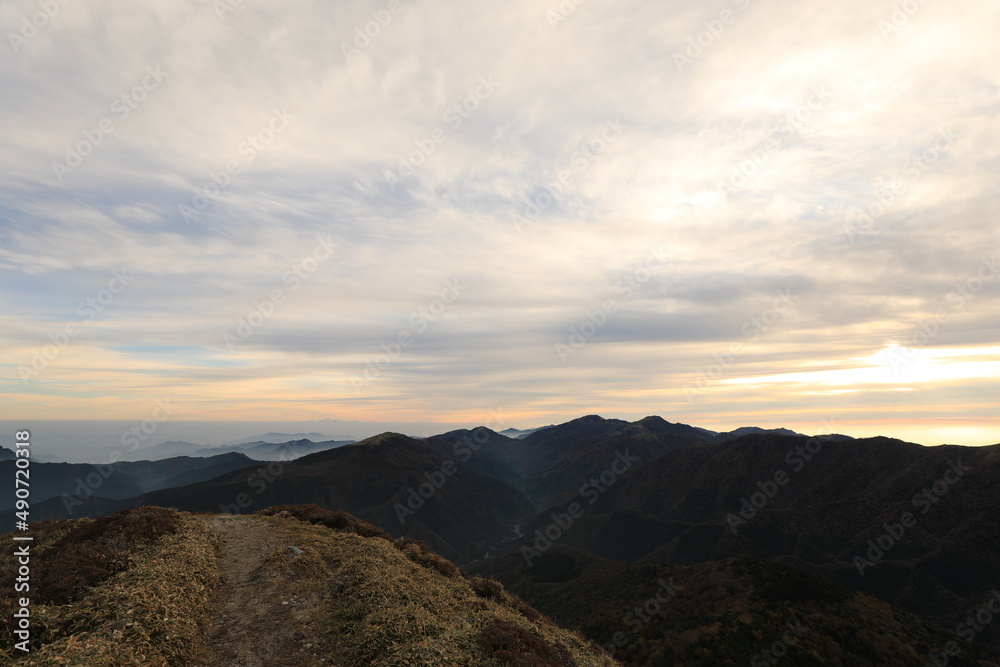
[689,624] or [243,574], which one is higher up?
[243,574]

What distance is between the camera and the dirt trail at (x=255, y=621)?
57.6 ft

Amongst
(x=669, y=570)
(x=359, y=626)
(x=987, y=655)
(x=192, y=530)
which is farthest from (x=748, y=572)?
(x=192, y=530)

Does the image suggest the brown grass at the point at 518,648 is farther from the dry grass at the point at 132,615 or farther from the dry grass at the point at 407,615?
the dry grass at the point at 132,615

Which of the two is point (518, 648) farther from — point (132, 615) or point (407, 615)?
point (132, 615)

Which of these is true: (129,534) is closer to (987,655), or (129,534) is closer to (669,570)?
(669,570)

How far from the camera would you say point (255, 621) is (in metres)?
20.3

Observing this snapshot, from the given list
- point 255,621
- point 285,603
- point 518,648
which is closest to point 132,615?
point 255,621

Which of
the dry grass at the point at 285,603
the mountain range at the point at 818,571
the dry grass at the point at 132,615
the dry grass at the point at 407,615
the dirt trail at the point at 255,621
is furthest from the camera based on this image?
the mountain range at the point at 818,571

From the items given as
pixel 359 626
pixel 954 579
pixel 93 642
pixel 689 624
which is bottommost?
pixel 954 579

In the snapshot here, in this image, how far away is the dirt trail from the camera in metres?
17.5

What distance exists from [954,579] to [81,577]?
172 metres

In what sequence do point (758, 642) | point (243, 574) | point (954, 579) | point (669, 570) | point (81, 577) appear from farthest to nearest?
point (954, 579)
point (669, 570)
point (758, 642)
point (243, 574)
point (81, 577)

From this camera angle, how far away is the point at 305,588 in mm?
24031

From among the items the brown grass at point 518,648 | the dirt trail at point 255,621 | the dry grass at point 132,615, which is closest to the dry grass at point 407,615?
the brown grass at point 518,648
